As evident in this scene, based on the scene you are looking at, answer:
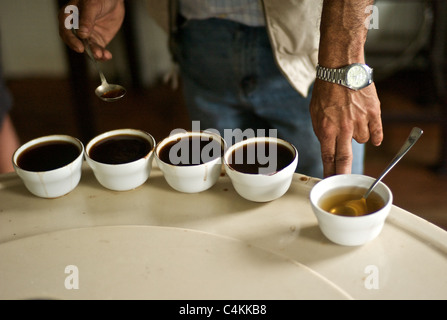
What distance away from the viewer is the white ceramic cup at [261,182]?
95cm

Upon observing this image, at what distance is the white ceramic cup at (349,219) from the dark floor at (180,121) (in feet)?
4.19

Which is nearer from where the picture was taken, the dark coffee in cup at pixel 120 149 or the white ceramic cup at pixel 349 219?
the white ceramic cup at pixel 349 219

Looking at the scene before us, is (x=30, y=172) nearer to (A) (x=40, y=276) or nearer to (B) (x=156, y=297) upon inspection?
(A) (x=40, y=276)

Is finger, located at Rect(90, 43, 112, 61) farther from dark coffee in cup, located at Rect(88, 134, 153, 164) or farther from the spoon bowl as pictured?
dark coffee in cup, located at Rect(88, 134, 153, 164)

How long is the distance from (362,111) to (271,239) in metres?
0.33

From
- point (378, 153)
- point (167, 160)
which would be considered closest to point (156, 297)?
point (167, 160)

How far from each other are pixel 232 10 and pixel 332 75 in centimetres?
40

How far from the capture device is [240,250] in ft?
2.90

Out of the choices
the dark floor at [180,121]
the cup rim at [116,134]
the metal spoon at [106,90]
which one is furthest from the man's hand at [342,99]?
the dark floor at [180,121]

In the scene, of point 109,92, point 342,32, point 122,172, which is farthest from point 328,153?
point 109,92

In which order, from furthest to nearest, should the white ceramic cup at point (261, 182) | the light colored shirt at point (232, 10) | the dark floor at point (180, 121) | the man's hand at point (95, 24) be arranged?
1. the dark floor at point (180, 121)
2. the light colored shirt at point (232, 10)
3. the man's hand at point (95, 24)
4. the white ceramic cup at point (261, 182)

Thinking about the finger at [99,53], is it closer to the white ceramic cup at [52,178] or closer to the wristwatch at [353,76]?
the white ceramic cup at [52,178]

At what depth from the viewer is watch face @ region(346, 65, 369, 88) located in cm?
100

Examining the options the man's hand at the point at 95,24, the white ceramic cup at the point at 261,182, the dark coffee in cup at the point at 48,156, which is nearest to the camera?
the white ceramic cup at the point at 261,182
